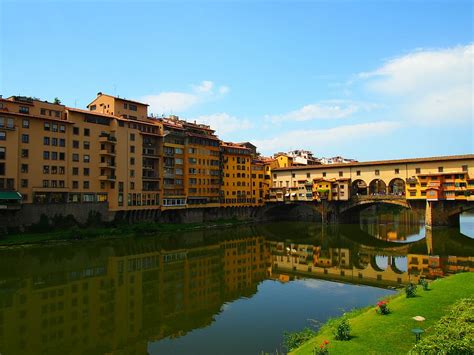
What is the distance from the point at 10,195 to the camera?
4447 centimetres

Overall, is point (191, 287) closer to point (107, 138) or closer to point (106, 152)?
point (106, 152)

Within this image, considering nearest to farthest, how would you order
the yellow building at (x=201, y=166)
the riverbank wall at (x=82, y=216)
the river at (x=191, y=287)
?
1. the river at (x=191, y=287)
2. the riverbank wall at (x=82, y=216)
3. the yellow building at (x=201, y=166)

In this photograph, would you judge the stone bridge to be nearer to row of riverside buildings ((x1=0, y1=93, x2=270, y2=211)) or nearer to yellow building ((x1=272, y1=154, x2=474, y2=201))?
yellow building ((x1=272, y1=154, x2=474, y2=201))

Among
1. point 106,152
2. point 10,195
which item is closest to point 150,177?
point 106,152

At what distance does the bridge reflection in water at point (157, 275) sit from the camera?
768 inches

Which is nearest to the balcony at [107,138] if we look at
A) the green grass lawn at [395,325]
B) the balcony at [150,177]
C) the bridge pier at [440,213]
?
the balcony at [150,177]

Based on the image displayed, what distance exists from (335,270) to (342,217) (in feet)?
143

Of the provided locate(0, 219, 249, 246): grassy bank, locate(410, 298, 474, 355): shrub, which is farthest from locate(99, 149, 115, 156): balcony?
locate(410, 298, 474, 355): shrub

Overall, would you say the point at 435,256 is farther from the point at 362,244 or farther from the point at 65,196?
the point at 65,196

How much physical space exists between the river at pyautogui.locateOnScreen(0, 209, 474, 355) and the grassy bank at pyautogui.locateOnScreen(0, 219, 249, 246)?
6.45 ft

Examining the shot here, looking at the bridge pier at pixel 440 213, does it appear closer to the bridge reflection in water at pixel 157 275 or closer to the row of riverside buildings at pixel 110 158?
the bridge reflection in water at pixel 157 275

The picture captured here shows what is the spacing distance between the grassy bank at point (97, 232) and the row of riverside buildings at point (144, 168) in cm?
360

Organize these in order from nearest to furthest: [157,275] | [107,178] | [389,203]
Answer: [157,275], [107,178], [389,203]

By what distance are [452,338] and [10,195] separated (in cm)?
4697
